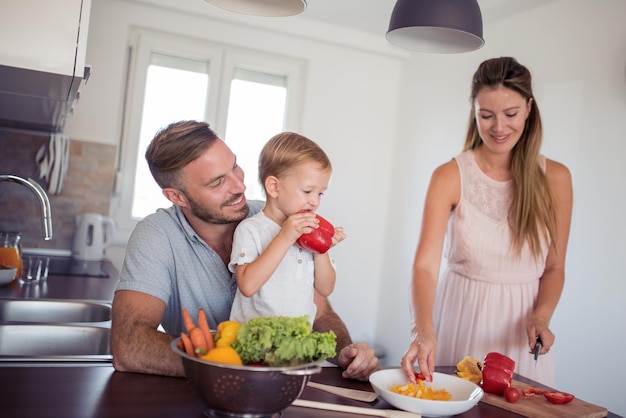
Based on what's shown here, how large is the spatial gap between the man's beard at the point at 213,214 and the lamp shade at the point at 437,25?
68cm

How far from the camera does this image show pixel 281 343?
40.7 inches

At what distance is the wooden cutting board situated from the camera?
4.42 ft

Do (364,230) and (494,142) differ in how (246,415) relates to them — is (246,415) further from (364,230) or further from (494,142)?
(364,230)

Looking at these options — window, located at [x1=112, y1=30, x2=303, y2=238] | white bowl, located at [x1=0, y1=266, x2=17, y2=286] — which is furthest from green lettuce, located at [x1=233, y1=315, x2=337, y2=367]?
window, located at [x1=112, y1=30, x2=303, y2=238]

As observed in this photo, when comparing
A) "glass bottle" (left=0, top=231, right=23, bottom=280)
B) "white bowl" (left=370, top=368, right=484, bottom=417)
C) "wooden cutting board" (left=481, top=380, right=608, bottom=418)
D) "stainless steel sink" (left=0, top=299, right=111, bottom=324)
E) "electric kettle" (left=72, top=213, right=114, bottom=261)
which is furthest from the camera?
"electric kettle" (left=72, top=213, right=114, bottom=261)

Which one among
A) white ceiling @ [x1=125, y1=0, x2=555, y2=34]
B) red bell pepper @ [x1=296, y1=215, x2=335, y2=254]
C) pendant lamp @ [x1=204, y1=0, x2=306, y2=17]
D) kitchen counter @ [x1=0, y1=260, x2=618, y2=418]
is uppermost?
white ceiling @ [x1=125, y1=0, x2=555, y2=34]

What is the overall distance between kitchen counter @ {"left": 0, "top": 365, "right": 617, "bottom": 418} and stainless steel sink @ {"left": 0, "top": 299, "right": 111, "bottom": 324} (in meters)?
1.18

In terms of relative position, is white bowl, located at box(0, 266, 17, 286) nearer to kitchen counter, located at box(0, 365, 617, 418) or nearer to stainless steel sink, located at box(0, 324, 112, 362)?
stainless steel sink, located at box(0, 324, 112, 362)

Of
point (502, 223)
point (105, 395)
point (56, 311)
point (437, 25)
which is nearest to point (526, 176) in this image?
point (502, 223)

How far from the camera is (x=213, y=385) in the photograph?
102cm

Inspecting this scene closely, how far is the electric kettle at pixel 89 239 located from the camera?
3.74m

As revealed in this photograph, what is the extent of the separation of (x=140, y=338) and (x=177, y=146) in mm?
525

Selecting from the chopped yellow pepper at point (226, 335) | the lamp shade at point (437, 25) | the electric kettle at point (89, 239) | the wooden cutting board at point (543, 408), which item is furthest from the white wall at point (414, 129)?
the chopped yellow pepper at point (226, 335)

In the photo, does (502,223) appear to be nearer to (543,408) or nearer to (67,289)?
(543,408)
